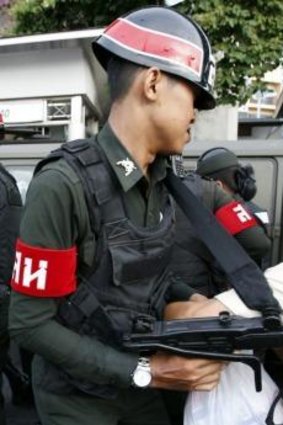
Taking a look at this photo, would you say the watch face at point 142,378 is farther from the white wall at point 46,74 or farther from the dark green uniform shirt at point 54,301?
the white wall at point 46,74

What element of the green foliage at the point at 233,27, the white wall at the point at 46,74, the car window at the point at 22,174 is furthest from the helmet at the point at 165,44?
the white wall at the point at 46,74

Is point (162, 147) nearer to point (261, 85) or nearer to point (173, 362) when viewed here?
point (173, 362)

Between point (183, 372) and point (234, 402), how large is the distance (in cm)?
20

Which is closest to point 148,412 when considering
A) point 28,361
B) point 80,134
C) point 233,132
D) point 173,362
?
point 173,362

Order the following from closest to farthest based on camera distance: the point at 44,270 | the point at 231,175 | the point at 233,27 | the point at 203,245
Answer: the point at 44,270 < the point at 203,245 < the point at 231,175 < the point at 233,27

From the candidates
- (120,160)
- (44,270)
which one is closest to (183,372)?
(44,270)

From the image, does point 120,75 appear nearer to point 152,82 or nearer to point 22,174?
point 152,82

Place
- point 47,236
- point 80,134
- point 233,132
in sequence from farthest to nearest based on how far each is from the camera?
point 233,132 < point 80,134 < point 47,236

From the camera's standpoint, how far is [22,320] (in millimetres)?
1450

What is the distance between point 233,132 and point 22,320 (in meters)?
8.24

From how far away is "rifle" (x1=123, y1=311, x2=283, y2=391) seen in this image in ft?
4.62

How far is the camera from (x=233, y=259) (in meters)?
1.55

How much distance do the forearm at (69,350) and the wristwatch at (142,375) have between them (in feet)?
0.04

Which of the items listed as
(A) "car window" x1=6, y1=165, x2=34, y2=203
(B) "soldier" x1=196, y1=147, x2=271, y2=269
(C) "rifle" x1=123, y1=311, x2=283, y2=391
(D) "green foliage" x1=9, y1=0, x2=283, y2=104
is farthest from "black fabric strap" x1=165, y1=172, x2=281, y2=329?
(D) "green foliage" x1=9, y1=0, x2=283, y2=104
